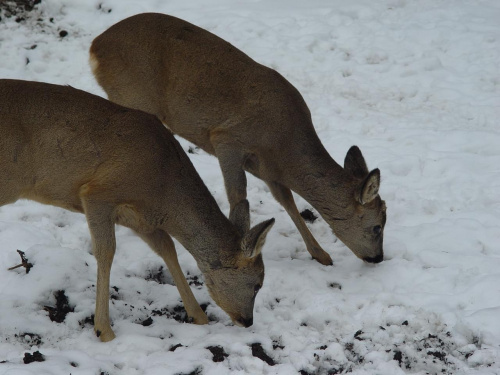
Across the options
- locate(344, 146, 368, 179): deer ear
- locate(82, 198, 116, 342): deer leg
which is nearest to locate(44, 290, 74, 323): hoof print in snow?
locate(82, 198, 116, 342): deer leg

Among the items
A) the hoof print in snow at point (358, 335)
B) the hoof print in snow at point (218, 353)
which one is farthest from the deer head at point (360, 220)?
the hoof print in snow at point (218, 353)

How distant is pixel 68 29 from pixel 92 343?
6.82 m

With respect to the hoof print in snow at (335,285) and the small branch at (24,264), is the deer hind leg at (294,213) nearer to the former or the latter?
the hoof print in snow at (335,285)

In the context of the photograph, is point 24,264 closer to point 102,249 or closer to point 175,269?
point 102,249

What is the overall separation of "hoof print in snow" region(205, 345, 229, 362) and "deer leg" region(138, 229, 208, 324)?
671 millimetres

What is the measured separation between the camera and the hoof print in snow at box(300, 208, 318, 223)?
8.05 metres

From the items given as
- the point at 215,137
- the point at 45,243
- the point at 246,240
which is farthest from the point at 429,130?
the point at 45,243

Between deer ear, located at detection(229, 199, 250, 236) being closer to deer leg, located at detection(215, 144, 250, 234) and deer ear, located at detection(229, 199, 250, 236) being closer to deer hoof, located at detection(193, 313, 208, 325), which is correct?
deer hoof, located at detection(193, 313, 208, 325)

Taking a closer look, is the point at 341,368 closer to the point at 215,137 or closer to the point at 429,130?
the point at 215,137

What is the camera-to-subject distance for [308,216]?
808 centimetres

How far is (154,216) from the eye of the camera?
233 inches

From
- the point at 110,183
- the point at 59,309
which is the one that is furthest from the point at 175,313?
the point at 110,183

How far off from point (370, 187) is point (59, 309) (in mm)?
2956

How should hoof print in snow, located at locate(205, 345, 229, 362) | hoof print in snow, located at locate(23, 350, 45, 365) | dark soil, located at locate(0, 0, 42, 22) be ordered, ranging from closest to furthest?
hoof print in snow, located at locate(23, 350, 45, 365) → hoof print in snow, located at locate(205, 345, 229, 362) → dark soil, located at locate(0, 0, 42, 22)
